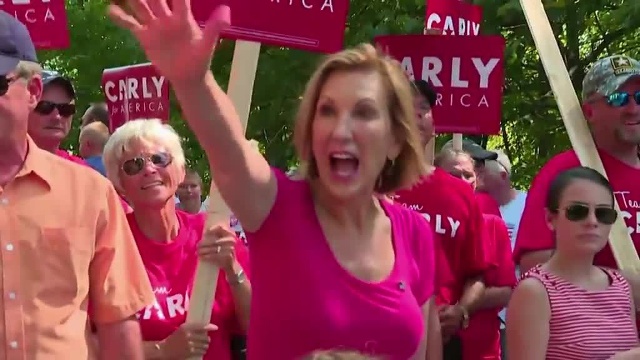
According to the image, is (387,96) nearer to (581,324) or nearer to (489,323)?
(581,324)

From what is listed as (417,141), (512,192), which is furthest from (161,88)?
(417,141)

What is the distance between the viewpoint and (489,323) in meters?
5.02

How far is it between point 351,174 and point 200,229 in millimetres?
1511

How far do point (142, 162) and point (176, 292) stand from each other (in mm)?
476

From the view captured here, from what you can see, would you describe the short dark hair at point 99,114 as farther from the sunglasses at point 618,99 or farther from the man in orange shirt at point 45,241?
the man in orange shirt at point 45,241

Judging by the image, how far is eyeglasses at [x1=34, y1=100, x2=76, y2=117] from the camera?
15.7 ft

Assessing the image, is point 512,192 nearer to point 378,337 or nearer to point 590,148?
point 590,148

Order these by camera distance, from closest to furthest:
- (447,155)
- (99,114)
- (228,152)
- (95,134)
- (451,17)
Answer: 1. (228,152)
2. (447,155)
3. (95,134)
4. (451,17)
5. (99,114)

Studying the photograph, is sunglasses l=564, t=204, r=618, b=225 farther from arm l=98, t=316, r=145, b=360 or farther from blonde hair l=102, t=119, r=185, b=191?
arm l=98, t=316, r=145, b=360

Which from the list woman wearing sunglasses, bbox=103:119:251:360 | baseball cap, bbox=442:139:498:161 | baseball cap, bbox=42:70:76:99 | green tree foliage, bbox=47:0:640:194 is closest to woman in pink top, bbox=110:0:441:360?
woman wearing sunglasses, bbox=103:119:251:360

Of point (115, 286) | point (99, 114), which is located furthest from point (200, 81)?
point (99, 114)

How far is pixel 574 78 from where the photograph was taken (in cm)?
1371

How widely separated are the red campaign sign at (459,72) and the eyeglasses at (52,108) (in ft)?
4.94

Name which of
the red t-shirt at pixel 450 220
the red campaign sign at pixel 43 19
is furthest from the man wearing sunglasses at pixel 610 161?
the red campaign sign at pixel 43 19
